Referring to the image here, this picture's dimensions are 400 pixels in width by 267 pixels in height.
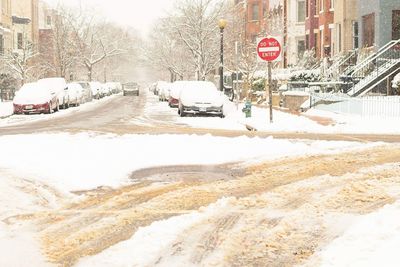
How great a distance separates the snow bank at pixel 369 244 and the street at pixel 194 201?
0.15m

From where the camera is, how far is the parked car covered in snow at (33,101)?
96.2 ft

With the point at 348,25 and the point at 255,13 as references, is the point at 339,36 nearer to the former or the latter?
the point at 348,25

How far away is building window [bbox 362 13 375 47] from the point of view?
32406 mm

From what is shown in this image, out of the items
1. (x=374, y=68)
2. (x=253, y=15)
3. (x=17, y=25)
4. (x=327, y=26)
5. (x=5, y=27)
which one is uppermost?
(x=253, y=15)

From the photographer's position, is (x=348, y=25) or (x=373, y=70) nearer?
(x=373, y=70)

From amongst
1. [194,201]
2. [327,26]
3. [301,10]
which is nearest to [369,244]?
[194,201]

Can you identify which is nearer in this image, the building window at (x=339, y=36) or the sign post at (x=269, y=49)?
the sign post at (x=269, y=49)

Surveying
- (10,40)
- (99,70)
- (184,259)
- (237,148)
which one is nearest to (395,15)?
(237,148)

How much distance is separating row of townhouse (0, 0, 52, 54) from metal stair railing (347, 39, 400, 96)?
107 feet

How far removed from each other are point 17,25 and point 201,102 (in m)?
43.0

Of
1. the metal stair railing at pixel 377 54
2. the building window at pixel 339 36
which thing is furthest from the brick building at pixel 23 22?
the metal stair railing at pixel 377 54

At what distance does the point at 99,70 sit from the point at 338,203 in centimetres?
11364

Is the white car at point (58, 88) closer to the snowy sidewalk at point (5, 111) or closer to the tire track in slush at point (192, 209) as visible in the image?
the snowy sidewalk at point (5, 111)

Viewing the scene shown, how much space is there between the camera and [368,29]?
33094 mm
